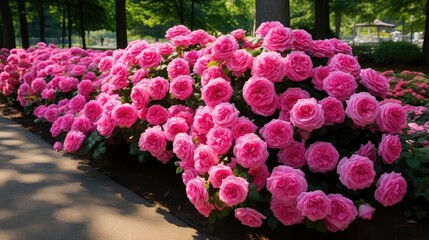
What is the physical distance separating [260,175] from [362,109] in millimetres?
876

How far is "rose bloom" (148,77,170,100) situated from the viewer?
164 inches

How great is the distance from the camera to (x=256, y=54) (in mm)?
3781

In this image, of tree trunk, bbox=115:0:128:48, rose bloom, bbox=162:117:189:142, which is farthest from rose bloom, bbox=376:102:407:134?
tree trunk, bbox=115:0:128:48

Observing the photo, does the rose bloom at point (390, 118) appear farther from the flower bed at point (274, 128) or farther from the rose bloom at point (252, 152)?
the rose bloom at point (252, 152)

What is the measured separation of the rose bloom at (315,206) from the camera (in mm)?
2783

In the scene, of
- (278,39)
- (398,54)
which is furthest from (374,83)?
(398,54)

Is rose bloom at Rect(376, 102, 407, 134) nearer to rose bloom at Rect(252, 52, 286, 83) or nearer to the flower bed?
the flower bed

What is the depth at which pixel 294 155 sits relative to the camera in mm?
3207

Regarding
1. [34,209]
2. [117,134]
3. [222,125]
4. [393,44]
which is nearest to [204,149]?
[222,125]

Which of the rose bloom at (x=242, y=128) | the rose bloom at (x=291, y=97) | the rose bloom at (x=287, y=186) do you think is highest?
the rose bloom at (x=291, y=97)

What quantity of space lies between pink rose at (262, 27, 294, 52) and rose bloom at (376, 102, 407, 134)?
893 mm

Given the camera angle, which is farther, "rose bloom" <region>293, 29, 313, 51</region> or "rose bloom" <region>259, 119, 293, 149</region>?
"rose bloom" <region>293, 29, 313, 51</region>

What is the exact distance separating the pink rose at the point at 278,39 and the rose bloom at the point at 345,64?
393 millimetres

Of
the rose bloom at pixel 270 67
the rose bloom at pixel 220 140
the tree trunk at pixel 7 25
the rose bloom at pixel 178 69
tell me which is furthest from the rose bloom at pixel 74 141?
the tree trunk at pixel 7 25
